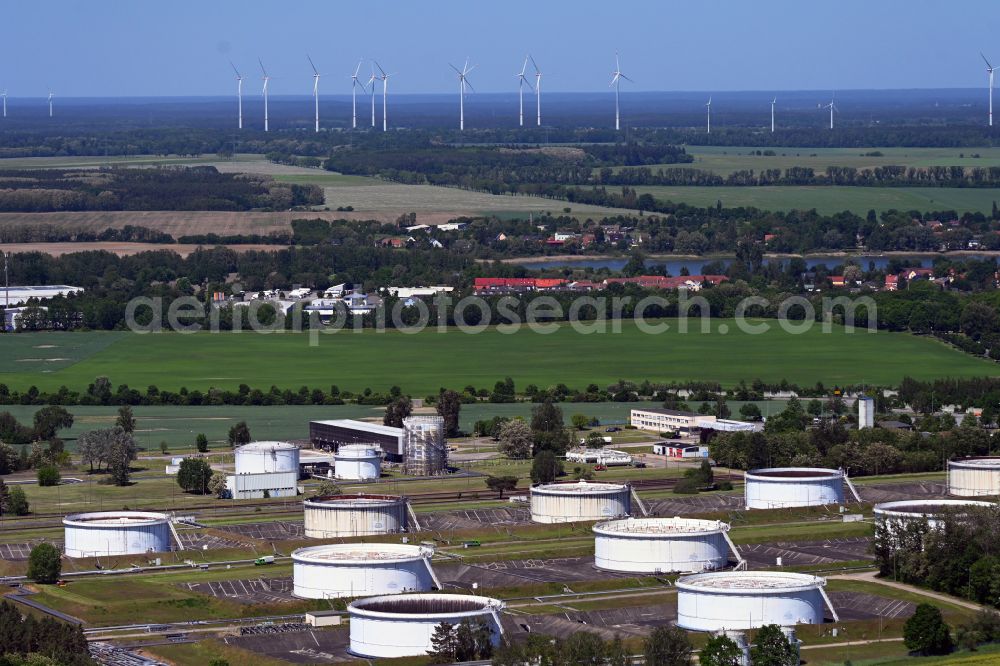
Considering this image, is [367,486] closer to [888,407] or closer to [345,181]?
[888,407]

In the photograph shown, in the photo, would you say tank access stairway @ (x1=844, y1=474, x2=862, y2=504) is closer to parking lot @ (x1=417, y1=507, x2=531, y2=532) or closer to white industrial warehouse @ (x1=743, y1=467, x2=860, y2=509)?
white industrial warehouse @ (x1=743, y1=467, x2=860, y2=509)

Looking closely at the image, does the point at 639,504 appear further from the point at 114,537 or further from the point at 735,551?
the point at 114,537

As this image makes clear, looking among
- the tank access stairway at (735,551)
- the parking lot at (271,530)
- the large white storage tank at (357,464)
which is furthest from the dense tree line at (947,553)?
the large white storage tank at (357,464)

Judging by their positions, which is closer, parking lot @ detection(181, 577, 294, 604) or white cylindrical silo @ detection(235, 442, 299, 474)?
parking lot @ detection(181, 577, 294, 604)

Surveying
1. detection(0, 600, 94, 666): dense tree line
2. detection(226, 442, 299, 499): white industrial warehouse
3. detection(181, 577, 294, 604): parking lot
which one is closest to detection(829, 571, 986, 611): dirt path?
detection(181, 577, 294, 604): parking lot

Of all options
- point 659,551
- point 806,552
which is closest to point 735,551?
point 806,552

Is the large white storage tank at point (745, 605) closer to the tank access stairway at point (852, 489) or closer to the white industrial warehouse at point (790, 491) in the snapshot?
the white industrial warehouse at point (790, 491)
